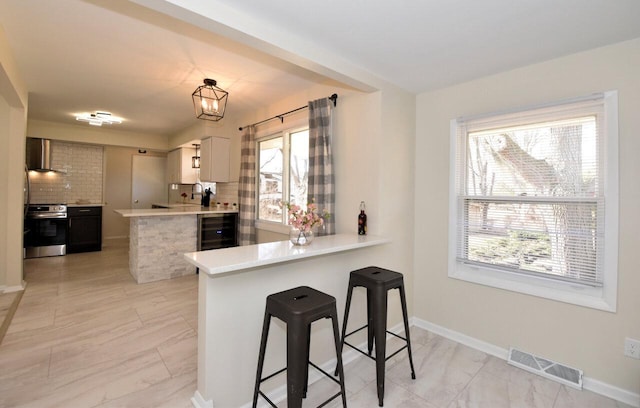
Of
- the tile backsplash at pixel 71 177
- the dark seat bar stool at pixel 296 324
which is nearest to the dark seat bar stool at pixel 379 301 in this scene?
the dark seat bar stool at pixel 296 324

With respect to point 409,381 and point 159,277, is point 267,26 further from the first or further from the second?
point 159,277

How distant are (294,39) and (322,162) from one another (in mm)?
1260

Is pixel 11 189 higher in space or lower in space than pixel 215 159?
lower

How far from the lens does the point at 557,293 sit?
2250mm

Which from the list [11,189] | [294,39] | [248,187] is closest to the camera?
[294,39]

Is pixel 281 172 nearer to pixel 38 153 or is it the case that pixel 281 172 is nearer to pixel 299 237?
pixel 299 237

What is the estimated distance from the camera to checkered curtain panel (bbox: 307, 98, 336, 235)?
2938mm

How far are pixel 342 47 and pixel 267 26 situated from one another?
1.85ft

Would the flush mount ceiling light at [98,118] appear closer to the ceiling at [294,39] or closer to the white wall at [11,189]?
the white wall at [11,189]

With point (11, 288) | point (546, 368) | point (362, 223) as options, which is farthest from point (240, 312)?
point (11, 288)

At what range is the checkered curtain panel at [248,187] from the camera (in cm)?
430

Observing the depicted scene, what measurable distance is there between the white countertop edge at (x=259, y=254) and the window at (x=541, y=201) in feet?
3.25

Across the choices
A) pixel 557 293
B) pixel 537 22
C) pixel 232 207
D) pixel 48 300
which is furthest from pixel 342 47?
pixel 48 300

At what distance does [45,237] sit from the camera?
219 inches
